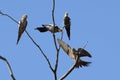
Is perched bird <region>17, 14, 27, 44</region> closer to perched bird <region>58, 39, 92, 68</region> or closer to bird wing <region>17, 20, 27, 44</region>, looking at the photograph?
bird wing <region>17, 20, 27, 44</region>

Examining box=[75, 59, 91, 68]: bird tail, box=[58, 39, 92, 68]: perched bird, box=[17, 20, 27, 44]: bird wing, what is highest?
box=[17, 20, 27, 44]: bird wing

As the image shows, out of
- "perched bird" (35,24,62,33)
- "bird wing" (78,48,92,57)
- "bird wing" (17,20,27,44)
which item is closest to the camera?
"bird wing" (78,48,92,57)

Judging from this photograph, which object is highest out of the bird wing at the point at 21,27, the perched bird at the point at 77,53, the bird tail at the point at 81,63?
the bird wing at the point at 21,27

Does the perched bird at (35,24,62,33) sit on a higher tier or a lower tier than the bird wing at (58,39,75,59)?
higher

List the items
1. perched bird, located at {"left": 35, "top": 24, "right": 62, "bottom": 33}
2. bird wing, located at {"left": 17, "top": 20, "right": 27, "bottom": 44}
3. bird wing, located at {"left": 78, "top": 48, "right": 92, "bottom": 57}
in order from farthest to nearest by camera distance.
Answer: bird wing, located at {"left": 17, "top": 20, "right": 27, "bottom": 44} → perched bird, located at {"left": 35, "top": 24, "right": 62, "bottom": 33} → bird wing, located at {"left": 78, "top": 48, "right": 92, "bottom": 57}

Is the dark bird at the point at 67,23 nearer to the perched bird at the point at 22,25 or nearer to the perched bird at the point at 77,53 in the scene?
the perched bird at the point at 22,25

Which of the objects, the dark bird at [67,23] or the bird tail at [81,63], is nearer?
the bird tail at [81,63]

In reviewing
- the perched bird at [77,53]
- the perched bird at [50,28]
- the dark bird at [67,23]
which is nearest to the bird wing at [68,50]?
the perched bird at [77,53]

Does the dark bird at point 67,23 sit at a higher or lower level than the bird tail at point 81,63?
higher

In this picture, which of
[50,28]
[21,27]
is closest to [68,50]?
[50,28]

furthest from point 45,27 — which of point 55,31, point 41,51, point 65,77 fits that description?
point 65,77

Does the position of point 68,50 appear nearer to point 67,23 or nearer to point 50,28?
point 50,28

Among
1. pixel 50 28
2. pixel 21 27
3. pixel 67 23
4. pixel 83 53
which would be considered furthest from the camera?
pixel 67 23

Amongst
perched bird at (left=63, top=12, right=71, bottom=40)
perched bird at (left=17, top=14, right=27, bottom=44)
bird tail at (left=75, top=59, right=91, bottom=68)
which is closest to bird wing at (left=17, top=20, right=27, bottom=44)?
perched bird at (left=17, top=14, right=27, bottom=44)
